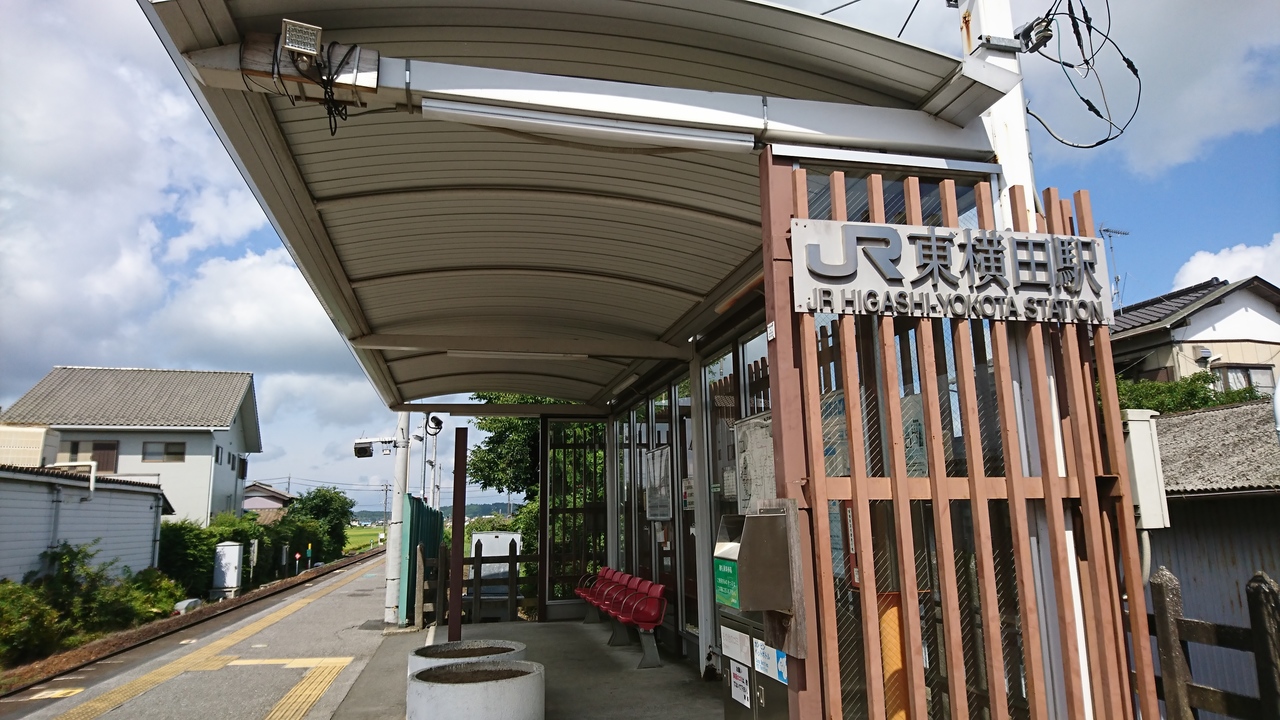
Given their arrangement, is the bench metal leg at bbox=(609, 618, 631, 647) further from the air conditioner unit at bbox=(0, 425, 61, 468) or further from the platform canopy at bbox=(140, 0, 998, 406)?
the air conditioner unit at bbox=(0, 425, 61, 468)

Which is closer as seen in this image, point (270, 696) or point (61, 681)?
point (270, 696)

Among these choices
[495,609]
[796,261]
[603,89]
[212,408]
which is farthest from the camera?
[212,408]

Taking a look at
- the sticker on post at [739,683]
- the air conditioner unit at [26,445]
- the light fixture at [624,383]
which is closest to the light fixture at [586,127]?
the sticker on post at [739,683]

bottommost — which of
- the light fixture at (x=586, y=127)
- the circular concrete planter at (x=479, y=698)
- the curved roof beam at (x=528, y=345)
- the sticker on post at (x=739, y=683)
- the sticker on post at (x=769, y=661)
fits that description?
the circular concrete planter at (x=479, y=698)

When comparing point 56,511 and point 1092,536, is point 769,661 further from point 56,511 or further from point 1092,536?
point 56,511

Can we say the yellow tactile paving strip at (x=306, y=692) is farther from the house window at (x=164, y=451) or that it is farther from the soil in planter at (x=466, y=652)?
the house window at (x=164, y=451)

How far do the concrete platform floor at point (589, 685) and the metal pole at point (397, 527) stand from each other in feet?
4.99

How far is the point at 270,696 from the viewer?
23.0ft

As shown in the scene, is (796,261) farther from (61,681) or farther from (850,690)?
(61,681)

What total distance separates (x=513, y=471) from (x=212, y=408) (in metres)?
14.6

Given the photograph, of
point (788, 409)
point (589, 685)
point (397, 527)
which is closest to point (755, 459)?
point (788, 409)

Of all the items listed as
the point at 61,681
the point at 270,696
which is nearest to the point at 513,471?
the point at 61,681

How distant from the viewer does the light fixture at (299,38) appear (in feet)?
9.69

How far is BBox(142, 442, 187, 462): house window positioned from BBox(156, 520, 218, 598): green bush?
9.17 metres
